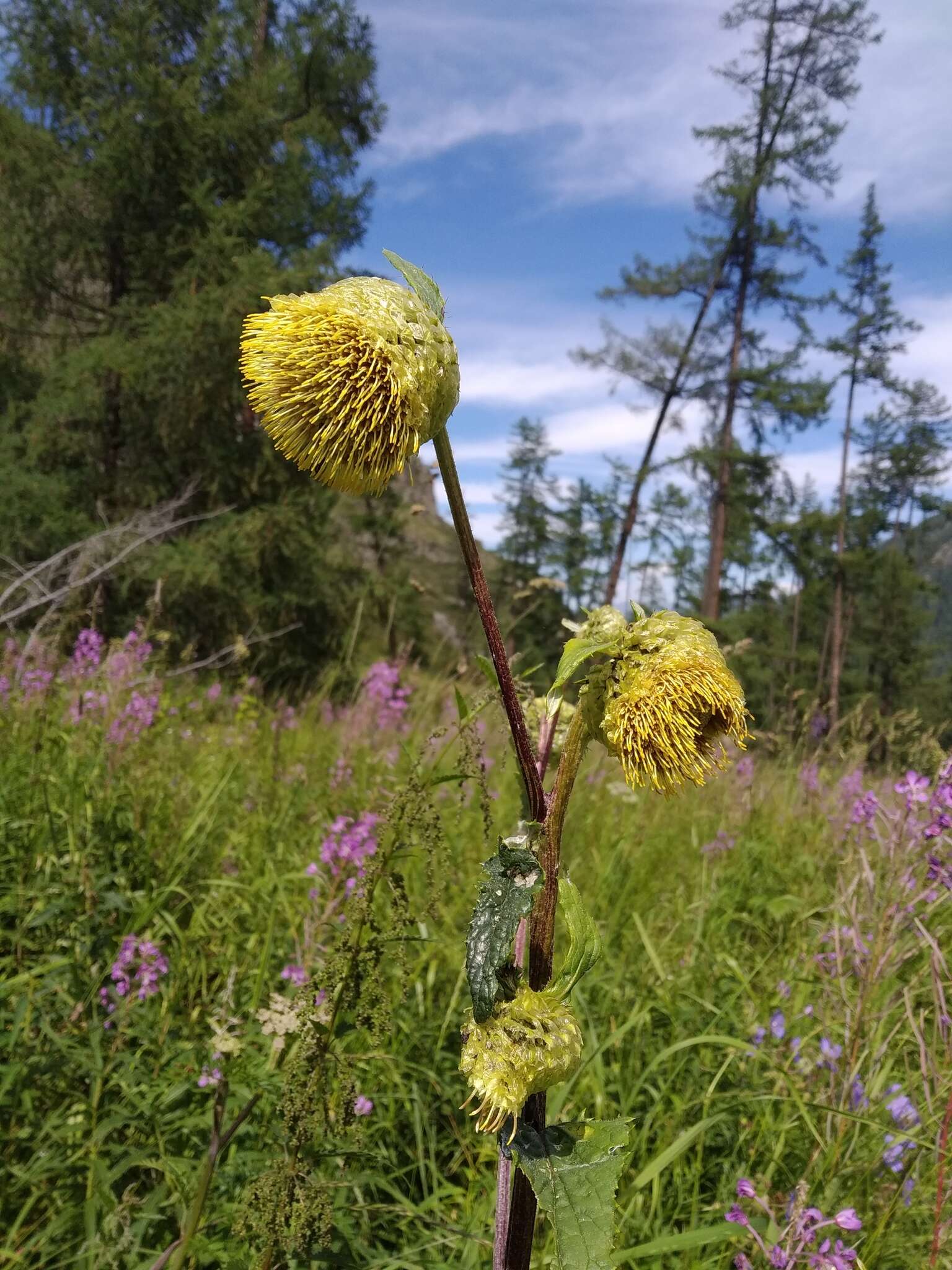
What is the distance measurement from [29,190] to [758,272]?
15.4m

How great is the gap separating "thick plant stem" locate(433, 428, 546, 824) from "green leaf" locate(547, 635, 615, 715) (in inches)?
2.5

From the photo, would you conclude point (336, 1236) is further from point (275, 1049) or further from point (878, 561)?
point (878, 561)

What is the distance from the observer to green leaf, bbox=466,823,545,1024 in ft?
2.58

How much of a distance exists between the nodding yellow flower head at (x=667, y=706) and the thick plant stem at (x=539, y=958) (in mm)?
90

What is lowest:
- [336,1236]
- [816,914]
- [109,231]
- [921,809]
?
[336,1236]

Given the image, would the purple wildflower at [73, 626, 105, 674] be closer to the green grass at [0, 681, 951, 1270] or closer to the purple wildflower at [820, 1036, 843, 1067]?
the green grass at [0, 681, 951, 1270]

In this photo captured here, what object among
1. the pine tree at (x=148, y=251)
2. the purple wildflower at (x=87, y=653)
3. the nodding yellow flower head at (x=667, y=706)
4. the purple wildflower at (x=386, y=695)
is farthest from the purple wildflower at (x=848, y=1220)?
the pine tree at (x=148, y=251)

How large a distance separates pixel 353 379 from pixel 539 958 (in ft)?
2.43

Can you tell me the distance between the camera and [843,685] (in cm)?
3888

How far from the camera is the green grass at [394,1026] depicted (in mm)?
1568

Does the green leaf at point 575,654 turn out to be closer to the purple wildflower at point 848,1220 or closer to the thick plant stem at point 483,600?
the thick plant stem at point 483,600

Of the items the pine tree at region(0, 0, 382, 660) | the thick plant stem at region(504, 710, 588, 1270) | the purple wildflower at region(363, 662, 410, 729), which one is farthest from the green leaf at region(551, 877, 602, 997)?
the pine tree at region(0, 0, 382, 660)

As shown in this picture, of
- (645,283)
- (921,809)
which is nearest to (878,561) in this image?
(645,283)

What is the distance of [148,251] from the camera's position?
10.4 m
